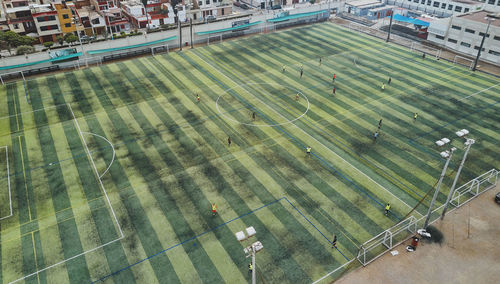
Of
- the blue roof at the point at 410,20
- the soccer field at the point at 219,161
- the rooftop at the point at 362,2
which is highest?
the rooftop at the point at 362,2

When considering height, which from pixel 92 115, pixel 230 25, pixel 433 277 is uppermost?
pixel 230 25

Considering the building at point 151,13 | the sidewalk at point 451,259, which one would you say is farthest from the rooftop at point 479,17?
the building at point 151,13

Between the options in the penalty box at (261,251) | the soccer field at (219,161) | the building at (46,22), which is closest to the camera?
the penalty box at (261,251)

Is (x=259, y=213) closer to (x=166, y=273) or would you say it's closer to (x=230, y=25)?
(x=166, y=273)

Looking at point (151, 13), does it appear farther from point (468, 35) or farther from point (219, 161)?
point (468, 35)

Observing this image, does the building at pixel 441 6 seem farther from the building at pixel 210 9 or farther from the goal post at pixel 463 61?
the building at pixel 210 9

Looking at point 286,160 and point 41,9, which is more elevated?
point 41,9

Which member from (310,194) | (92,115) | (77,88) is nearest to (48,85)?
(77,88)
